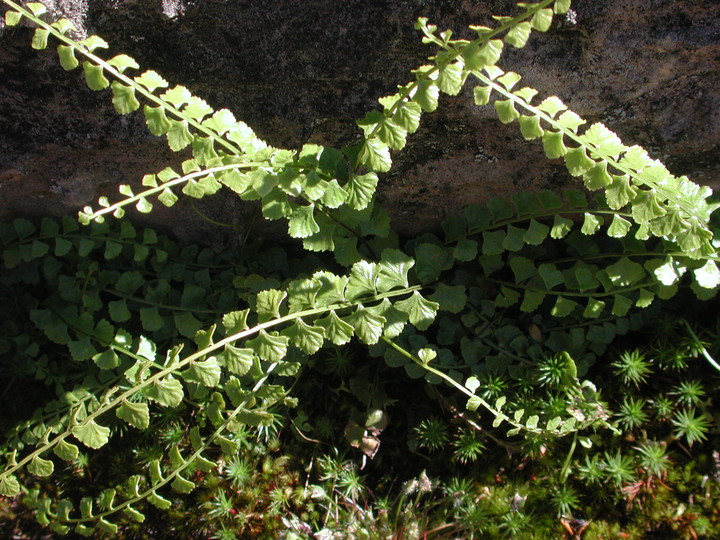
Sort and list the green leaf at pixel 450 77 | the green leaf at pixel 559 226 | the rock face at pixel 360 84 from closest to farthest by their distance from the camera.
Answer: the green leaf at pixel 450 77 < the rock face at pixel 360 84 < the green leaf at pixel 559 226

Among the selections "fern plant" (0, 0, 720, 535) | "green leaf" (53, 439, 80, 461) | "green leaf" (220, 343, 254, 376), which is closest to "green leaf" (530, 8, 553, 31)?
"fern plant" (0, 0, 720, 535)

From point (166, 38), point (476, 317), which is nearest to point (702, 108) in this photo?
point (476, 317)

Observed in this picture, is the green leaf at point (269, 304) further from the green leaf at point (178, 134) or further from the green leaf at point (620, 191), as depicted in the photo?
the green leaf at point (620, 191)

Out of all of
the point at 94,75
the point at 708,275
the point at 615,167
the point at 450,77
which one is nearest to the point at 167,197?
the point at 94,75

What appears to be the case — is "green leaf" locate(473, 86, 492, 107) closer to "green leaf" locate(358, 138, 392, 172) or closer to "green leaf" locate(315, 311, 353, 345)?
"green leaf" locate(358, 138, 392, 172)

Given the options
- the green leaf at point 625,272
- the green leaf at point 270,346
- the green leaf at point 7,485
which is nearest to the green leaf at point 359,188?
the green leaf at point 270,346

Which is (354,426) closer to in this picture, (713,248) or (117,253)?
(117,253)

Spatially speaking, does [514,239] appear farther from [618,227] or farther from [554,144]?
[554,144]
